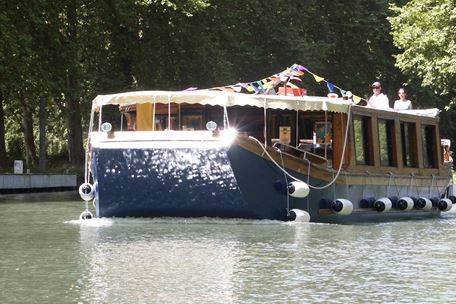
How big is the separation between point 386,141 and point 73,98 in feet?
68.7

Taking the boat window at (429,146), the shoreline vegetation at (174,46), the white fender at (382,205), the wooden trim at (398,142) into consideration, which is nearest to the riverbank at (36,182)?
the shoreline vegetation at (174,46)

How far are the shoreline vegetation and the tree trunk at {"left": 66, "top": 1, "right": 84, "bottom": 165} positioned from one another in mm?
48

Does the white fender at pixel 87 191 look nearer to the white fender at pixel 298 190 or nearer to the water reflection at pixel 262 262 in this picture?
the water reflection at pixel 262 262

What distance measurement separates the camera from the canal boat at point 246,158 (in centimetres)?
2109

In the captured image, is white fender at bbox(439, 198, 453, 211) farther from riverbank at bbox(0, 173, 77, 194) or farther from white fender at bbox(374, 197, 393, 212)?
riverbank at bbox(0, 173, 77, 194)

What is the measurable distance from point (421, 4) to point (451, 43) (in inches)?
125

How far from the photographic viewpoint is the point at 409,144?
26.6 metres

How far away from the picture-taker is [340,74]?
5978 centimetres

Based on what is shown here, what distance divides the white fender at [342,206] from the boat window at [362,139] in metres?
1.63

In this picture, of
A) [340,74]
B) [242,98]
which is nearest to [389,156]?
[242,98]

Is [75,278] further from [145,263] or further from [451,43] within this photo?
[451,43]

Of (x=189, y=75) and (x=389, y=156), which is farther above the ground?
(x=189, y=75)

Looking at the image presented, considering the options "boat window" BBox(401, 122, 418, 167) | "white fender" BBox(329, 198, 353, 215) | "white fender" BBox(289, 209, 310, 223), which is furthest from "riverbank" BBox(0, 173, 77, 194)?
"white fender" BBox(289, 209, 310, 223)

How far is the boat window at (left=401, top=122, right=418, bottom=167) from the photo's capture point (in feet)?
86.3
